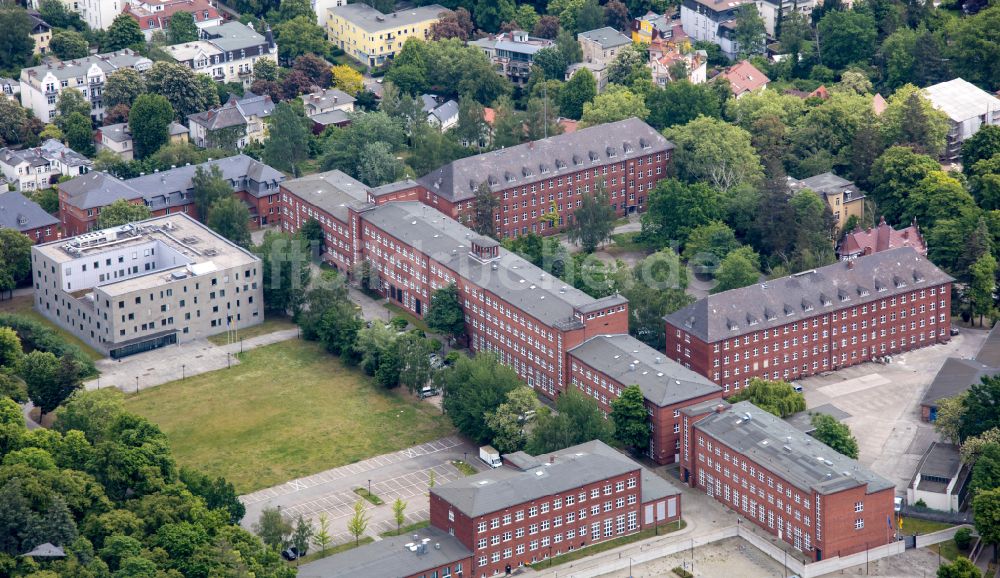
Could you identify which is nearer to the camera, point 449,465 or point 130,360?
point 449,465

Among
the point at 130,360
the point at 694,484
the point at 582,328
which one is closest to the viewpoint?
the point at 694,484

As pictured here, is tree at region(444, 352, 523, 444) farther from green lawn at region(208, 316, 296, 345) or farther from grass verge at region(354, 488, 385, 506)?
green lawn at region(208, 316, 296, 345)

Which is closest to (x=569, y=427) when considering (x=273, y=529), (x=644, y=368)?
(x=644, y=368)

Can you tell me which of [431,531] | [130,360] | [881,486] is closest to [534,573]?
[431,531]

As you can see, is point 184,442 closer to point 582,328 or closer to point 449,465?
point 449,465

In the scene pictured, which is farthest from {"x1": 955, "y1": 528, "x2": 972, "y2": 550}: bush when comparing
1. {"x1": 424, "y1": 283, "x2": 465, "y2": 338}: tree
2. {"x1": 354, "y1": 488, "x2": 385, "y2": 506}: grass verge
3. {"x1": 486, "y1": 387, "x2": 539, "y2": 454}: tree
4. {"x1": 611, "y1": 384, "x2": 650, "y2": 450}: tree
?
{"x1": 424, "y1": 283, "x2": 465, "y2": 338}: tree

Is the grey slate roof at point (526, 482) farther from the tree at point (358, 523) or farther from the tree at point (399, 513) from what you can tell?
the tree at point (358, 523)

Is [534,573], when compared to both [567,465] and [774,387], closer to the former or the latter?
[567,465]

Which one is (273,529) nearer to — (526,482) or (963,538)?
(526,482)

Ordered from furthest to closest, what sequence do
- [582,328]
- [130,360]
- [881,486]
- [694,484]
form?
[130,360] → [582,328] → [694,484] → [881,486]
